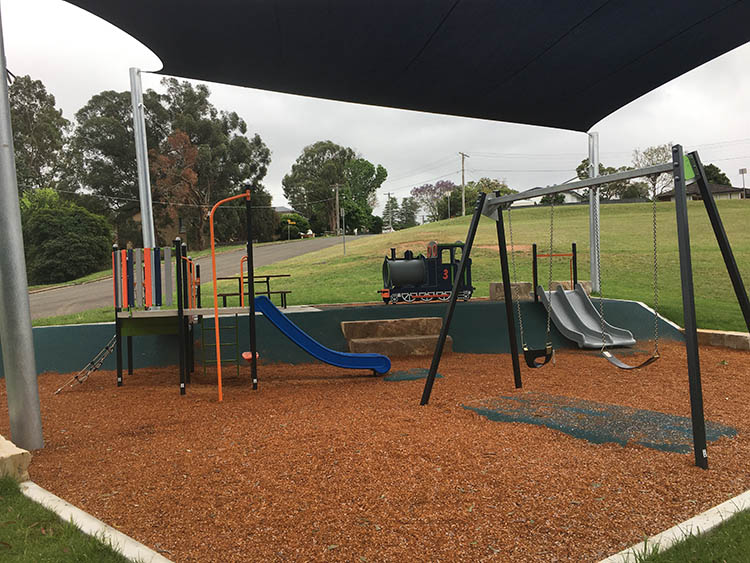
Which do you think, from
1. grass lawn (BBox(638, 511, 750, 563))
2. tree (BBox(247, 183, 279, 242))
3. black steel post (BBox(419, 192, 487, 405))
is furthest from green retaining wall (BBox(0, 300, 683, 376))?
tree (BBox(247, 183, 279, 242))

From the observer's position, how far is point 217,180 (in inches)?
1407

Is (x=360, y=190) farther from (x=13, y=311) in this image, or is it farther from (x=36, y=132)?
(x=13, y=311)

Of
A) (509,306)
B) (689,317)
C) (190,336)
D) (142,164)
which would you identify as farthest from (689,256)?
(142,164)

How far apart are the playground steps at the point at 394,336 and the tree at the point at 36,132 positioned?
1324 inches

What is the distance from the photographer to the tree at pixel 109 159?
102 feet

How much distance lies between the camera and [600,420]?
4.54m

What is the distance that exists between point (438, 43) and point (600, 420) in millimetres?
4507

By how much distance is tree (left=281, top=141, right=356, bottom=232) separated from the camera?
53.1 meters

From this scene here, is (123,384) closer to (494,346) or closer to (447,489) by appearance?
(447,489)

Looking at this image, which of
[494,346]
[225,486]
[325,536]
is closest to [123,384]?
[225,486]

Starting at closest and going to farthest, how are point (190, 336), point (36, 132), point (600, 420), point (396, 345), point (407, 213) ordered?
1. point (600, 420)
2. point (190, 336)
3. point (396, 345)
4. point (36, 132)
5. point (407, 213)

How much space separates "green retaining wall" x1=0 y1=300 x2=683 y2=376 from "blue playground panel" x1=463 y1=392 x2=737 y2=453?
3616 mm

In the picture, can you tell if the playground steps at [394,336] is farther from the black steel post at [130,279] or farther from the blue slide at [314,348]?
the black steel post at [130,279]

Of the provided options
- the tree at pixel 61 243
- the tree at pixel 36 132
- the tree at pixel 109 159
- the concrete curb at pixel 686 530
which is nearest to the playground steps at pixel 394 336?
the concrete curb at pixel 686 530
